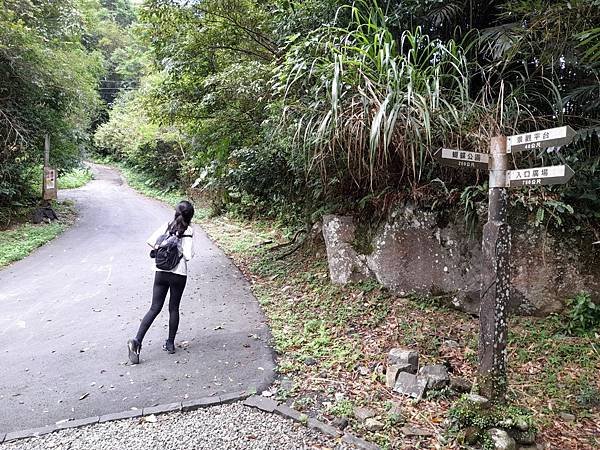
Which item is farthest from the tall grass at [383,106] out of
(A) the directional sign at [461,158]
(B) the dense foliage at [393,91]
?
(A) the directional sign at [461,158]

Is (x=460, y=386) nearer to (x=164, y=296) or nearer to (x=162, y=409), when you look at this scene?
(x=162, y=409)

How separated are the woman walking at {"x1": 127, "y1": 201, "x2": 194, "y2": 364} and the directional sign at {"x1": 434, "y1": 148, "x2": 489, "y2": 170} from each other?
2.35 metres

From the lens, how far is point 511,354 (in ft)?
12.3

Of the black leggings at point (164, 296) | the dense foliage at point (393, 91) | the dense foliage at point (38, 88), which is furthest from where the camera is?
the dense foliage at point (38, 88)

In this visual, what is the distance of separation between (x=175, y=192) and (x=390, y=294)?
57.3ft

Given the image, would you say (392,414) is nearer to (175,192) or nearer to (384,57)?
(384,57)

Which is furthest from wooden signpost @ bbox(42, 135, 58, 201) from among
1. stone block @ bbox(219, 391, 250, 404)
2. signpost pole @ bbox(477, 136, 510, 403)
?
signpost pole @ bbox(477, 136, 510, 403)

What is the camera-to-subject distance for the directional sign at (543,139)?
258 cm

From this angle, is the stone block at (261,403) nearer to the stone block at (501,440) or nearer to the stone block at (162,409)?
the stone block at (162,409)

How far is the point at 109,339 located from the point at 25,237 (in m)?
7.31

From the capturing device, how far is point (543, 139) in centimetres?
272

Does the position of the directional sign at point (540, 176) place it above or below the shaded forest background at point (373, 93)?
below

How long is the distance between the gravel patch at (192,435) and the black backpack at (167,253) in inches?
54.6

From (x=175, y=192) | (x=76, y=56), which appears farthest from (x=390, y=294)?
(x=175, y=192)
